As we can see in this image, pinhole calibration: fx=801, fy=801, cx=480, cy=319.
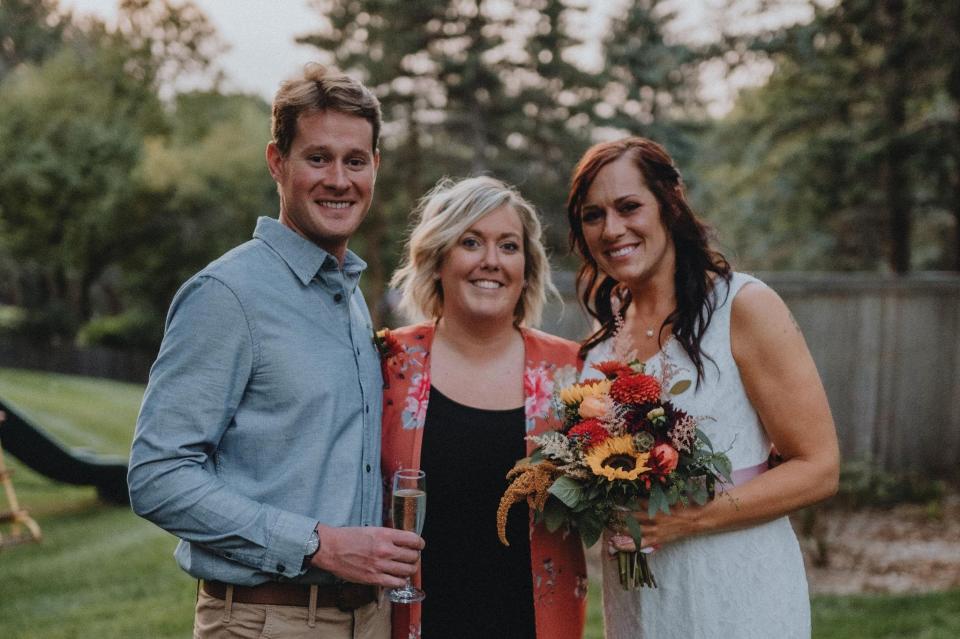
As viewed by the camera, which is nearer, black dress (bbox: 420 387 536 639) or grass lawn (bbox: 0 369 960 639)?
black dress (bbox: 420 387 536 639)

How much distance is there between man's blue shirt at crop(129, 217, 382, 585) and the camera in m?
2.25

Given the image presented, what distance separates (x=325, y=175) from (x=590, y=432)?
46.9 inches

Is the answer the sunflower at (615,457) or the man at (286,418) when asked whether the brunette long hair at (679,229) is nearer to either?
the sunflower at (615,457)

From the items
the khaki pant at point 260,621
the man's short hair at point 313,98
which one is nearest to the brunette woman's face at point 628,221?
the man's short hair at point 313,98

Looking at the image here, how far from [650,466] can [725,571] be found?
0.62 metres

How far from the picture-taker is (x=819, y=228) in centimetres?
1349

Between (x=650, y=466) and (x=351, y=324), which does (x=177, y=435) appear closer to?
(x=351, y=324)

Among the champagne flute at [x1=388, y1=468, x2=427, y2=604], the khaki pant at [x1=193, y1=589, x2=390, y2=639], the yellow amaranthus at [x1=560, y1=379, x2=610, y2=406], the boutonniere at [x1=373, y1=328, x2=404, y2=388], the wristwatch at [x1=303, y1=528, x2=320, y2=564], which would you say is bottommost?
the khaki pant at [x1=193, y1=589, x2=390, y2=639]

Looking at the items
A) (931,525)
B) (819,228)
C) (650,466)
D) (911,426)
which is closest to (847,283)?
(911,426)

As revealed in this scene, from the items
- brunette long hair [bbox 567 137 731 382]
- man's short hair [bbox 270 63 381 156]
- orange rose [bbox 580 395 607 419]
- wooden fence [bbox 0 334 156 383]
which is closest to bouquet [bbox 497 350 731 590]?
orange rose [bbox 580 395 607 419]

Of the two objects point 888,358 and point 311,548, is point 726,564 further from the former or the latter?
point 888,358

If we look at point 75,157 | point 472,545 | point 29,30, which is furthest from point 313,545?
point 29,30

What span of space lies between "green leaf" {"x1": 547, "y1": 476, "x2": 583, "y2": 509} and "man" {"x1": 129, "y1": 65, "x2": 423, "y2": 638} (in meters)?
0.48

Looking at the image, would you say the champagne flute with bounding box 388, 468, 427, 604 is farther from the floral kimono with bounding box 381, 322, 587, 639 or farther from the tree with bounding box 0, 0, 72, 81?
the tree with bounding box 0, 0, 72, 81
